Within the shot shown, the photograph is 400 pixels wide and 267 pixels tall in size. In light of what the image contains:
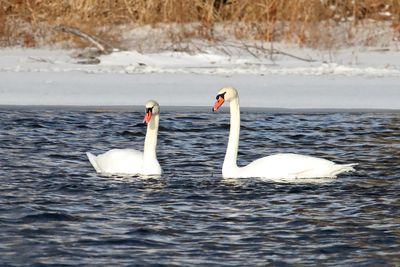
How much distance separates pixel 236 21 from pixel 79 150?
7.65 metres

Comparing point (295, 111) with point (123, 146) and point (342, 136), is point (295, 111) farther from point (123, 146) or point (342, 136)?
point (123, 146)

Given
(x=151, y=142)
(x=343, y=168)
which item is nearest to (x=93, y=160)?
(x=151, y=142)

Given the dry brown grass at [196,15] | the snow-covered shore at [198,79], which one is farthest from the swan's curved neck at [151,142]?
the dry brown grass at [196,15]


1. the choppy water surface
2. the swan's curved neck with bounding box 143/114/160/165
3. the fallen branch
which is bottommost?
the choppy water surface

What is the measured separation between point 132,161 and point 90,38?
23.5ft

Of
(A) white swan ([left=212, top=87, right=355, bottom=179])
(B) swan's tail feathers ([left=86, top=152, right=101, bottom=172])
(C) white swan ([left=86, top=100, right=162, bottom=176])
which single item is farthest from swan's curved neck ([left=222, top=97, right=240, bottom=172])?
(B) swan's tail feathers ([left=86, top=152, right=101, bottom=172])

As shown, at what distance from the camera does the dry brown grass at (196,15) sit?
1766 cm

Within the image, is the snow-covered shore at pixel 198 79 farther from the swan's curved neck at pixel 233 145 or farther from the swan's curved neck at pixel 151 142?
the swan's curved neck at pixel 151 142

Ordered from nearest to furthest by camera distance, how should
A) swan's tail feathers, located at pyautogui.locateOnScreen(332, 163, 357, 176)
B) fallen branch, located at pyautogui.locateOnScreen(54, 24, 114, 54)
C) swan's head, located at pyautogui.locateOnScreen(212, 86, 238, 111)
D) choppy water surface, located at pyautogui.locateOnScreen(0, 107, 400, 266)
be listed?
1. choppy water surface, located at pyautogui.locateOnScreen(0, 107, 400, 266)
2. swan's tail feathers, located at pyautogui.locateOnScreen(332, 163, 357, 176)
3. swan's head, located at pyautogui.locateOnScreen(212, 86, 238, 111)
4. fallen branch, located at pyautogui.locateOnScreen(54, 24, 114, 54)

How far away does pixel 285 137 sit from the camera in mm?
11734

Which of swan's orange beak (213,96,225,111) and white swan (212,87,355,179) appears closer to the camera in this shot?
white swan (212,87,355,179)

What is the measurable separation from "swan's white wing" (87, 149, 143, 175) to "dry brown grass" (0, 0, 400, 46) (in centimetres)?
766

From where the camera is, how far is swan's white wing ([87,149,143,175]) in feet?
32.2

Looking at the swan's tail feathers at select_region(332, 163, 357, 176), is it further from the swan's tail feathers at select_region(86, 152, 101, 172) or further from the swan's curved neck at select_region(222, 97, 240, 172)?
the swan's tail feathers at select_region(86, 152, 101, 172)
